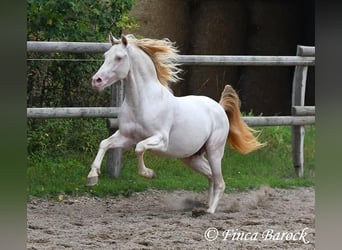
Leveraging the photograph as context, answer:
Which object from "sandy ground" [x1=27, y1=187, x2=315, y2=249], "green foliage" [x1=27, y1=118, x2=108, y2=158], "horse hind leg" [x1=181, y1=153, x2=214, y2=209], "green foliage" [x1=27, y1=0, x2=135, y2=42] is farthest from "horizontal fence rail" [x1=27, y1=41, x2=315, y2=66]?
"sandy ground" [x1=27, y1=187, x2=315, y2=249]

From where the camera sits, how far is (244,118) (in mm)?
5441

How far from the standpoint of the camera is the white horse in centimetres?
436

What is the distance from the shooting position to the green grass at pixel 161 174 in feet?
16.2

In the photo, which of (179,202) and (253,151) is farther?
(253,151)

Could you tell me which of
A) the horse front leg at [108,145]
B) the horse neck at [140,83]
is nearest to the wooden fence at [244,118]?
the horse neck at [140,83]

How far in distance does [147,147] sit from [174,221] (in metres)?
0.50

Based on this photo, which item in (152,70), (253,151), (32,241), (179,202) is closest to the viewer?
(32,241)

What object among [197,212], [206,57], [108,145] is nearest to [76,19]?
[206,57]

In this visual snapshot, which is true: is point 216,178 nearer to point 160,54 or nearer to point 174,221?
point 174,221

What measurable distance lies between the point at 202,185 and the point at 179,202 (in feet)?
0.94

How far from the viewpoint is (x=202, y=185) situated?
5.24m
